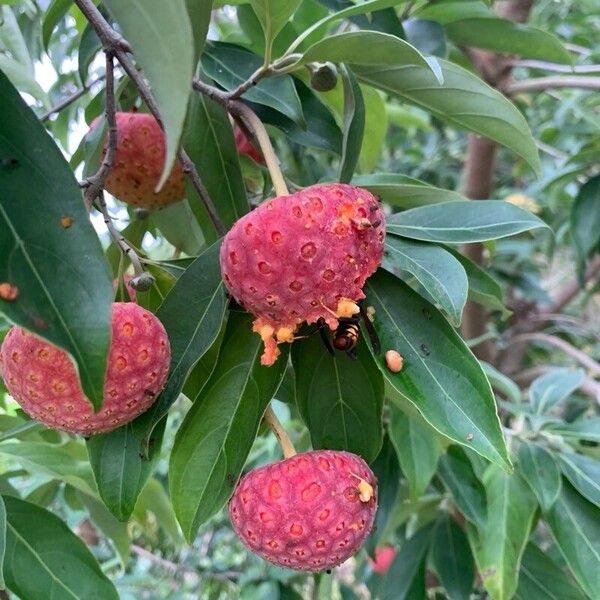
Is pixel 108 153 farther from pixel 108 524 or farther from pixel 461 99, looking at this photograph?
pixel 108 524

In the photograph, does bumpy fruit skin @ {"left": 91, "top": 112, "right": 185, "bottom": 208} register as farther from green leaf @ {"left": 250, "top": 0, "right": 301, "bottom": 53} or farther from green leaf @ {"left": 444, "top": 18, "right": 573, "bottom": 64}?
green leaf @ {"left": 444, "top": 18, "right": 573, "bottom": 64}

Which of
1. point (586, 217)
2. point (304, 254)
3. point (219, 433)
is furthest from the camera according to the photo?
point (586, 217)

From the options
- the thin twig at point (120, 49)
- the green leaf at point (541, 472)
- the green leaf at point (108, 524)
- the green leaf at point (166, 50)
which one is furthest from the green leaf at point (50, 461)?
the green leaf at point (166, 50)

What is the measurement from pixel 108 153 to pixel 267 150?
0.13 metres

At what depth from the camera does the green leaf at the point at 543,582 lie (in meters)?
1.01

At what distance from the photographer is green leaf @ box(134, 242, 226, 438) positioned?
0.57 metres

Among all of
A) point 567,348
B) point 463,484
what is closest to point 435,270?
point 463,484

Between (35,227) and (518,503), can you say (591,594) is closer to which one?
(518,503)

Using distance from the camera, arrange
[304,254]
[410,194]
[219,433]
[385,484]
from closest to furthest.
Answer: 1. [304,254]
2. [219,433]
3. [410,194]
4. [385,484]

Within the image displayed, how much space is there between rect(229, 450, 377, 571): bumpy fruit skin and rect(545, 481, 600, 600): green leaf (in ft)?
1.24

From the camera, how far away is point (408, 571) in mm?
1198

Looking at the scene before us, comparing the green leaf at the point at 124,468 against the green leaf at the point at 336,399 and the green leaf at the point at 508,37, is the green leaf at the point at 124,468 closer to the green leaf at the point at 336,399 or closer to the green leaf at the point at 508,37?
the green leaf at the point at 336,399

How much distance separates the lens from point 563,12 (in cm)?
222

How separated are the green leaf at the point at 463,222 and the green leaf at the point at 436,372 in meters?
0.06
